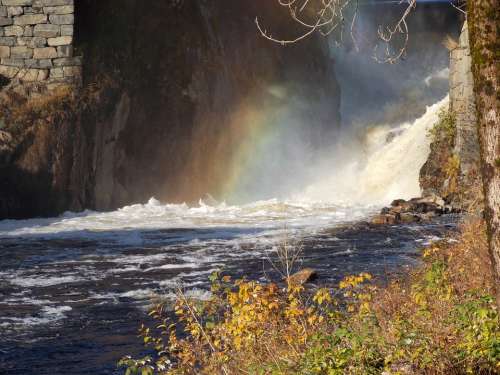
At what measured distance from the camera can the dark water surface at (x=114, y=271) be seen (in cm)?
957

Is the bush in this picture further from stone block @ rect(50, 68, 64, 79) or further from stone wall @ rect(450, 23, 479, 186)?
stone block @ rect(50, 68, 64, 79)

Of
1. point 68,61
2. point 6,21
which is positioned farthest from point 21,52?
point 68,61

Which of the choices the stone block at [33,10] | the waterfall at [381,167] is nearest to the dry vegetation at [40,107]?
the stone block at [33,10]

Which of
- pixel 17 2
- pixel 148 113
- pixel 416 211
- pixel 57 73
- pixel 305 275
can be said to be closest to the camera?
pixel 305 275

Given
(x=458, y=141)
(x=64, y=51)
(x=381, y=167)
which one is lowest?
(x=381, y=167)

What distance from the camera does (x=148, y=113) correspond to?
29.0 metres

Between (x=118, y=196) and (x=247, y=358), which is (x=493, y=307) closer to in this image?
(x=247, y=358)

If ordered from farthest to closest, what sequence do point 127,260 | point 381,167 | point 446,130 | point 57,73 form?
point 381,167 → point 446,130 → point 57,73 → point 127,260

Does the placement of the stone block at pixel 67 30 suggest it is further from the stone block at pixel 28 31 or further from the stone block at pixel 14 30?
the stone block at pixel 14 30

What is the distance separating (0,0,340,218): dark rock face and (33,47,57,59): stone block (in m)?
1.16

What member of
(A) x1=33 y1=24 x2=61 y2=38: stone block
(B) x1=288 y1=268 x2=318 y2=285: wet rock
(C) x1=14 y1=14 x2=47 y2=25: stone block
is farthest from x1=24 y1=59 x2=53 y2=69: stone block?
(B) x1=288 y1=268 x2=318 y2=285: wet rock

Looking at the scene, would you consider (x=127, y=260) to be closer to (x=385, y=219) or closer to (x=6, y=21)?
(x=385, y=219)

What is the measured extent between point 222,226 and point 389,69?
94.4 ft

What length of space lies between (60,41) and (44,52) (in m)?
0.63
